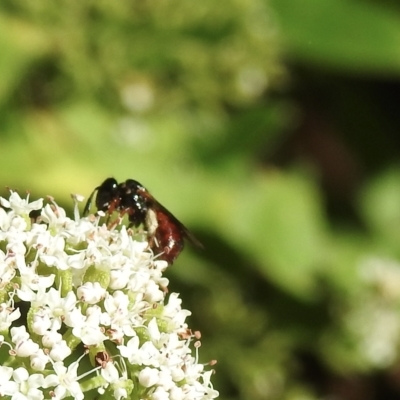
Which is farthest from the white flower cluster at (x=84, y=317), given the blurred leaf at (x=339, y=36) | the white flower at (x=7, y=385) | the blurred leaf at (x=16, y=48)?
the blurred leaf at (x=339, y=36)

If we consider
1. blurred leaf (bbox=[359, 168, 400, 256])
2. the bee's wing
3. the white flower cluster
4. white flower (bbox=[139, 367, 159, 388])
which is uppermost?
blurred leaf (bbox=[359, 168, 400, 256])

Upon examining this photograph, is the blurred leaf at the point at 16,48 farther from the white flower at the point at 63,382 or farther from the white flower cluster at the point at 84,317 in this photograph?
the white flower at the point at 63,382

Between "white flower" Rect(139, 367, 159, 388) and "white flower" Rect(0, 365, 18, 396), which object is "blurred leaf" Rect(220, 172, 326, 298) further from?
"white flower" Rect(0, 365, 18, 396)

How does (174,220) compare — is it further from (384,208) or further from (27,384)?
(384,208)

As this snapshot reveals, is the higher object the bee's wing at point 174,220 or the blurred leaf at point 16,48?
the blurred leaf at point 16,48

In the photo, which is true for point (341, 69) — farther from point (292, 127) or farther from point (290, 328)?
point (290, 328)

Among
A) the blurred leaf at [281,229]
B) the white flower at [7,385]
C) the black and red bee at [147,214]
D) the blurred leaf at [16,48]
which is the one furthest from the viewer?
the blurred leaf at [281,229]

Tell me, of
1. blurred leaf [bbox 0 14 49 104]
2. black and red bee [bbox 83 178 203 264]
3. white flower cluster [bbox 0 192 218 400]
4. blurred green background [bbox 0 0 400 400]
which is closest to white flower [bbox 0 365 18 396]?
white flower cluster [bbox 0 192 218 400]
